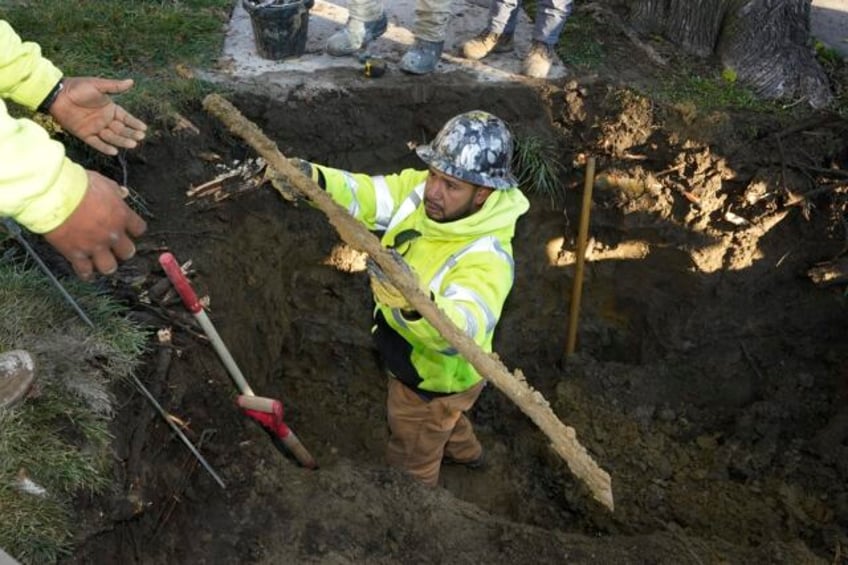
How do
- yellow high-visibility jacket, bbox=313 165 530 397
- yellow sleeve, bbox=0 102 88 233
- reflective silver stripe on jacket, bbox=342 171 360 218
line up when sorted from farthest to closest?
reflective silver stripe on jacket, bbox=342 171 360 218 → yellow high-visibility jacket, bbox=313 165 530 397 → yellow sleeve, bbox=0 102 88 233

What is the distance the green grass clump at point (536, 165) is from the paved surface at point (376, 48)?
1.96 ft

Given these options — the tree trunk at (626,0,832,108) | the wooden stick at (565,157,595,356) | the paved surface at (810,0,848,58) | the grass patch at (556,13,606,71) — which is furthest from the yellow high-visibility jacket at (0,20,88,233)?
the paved surface at (810,0,848,58)

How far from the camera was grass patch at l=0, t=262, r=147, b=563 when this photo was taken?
225 cm

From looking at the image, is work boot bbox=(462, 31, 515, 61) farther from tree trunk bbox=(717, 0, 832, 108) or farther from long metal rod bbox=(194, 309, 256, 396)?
long metal rod bbox=(194, 309, 256, 396)

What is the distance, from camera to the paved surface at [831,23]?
19.2ft

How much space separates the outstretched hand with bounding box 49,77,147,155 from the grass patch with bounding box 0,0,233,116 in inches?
40.7

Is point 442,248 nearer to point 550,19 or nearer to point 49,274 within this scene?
point 49,274

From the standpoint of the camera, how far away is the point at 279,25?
4711mm

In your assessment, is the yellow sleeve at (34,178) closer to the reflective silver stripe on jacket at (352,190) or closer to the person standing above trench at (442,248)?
the person standing above trench at (442,248)

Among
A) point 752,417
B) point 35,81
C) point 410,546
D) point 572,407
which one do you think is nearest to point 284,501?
point 410,546

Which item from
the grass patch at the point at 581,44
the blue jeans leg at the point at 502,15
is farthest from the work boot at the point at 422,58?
the grass patch at the point at 581,44

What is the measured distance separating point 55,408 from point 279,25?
313 cm

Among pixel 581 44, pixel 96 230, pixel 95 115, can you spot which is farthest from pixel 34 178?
pixel 581 44

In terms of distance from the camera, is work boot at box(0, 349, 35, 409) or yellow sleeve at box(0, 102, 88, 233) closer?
yellow sleeve at box(0, 102, 88, 233)
